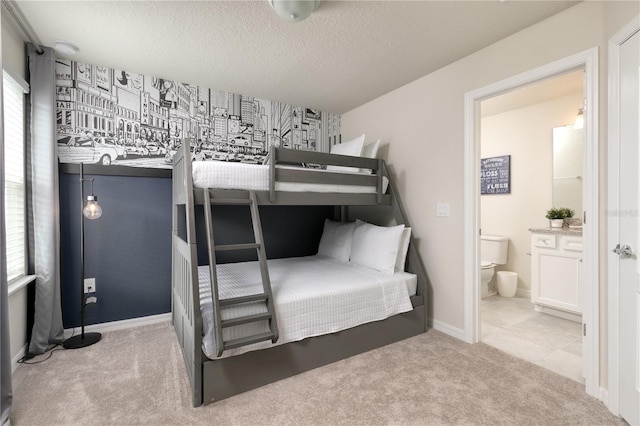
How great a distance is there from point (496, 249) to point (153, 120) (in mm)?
4196

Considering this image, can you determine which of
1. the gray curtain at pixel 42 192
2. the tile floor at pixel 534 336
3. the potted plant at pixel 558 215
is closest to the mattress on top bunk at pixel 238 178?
the gray curtain at pixel 42 192

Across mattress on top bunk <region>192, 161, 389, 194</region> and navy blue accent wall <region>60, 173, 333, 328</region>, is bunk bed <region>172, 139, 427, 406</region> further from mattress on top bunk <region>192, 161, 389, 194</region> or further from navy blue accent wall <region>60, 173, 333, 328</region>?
navy blue accent wall <region>60, 173, 333, 328</region>

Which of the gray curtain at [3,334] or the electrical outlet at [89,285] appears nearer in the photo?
the gray curtain at [3,334]

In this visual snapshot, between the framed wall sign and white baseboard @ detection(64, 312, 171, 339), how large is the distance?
422 cm

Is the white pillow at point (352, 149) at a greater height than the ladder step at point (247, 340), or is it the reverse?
the white pillow at point (352, 149)

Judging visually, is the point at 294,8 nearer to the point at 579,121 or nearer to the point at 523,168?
the point at 579,121

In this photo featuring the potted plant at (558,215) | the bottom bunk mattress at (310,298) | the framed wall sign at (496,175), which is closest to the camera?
the bottom bunk mattress at (310,298)

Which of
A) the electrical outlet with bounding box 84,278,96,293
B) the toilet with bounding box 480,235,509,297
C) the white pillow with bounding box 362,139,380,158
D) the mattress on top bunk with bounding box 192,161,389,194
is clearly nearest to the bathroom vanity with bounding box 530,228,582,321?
the toilet with bounding box 480,235,509,297

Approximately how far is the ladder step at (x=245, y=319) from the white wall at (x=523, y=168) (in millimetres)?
3484

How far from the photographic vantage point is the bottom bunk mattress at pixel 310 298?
6.05ft

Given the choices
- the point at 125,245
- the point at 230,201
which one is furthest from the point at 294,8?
the point at 125,245

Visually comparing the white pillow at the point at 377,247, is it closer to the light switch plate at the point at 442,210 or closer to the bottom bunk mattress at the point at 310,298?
the bottom bunk mattress at the point at 310,298

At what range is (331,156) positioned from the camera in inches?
102

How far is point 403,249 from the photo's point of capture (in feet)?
9.14
